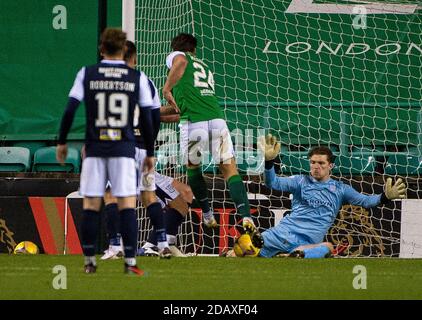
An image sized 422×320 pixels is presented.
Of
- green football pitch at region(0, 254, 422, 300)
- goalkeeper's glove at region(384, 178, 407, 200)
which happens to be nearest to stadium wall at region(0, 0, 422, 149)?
goalkeeper's glove at region(384, 178, 407, 200)

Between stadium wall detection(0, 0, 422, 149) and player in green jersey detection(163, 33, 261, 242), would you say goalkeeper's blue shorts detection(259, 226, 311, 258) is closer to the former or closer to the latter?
player in green jersey detection(163, 33, 261, 242)

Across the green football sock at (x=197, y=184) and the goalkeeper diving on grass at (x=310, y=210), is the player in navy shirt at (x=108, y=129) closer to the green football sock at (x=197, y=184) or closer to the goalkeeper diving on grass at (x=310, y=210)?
the green football sock at (x=197, y=184)

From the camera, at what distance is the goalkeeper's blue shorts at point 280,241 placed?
416 inches

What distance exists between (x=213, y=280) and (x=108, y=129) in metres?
1.22

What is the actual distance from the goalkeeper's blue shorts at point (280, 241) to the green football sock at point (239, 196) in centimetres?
65

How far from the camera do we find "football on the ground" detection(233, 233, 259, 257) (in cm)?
1026

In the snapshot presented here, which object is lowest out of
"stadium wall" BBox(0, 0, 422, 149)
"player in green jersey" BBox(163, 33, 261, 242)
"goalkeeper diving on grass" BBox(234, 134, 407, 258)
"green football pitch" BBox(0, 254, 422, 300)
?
"green football pitch" BBox(0, 254, 422, 300)

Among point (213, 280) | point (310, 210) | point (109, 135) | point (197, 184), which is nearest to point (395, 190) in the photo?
point (310, 210)

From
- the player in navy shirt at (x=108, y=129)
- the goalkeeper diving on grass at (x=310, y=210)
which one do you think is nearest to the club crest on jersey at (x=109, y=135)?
the player in navy shirt at (x=108, y=129)

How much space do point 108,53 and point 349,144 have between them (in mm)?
6993

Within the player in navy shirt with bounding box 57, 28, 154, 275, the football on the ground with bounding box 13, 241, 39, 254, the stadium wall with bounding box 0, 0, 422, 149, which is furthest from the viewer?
the stadium wall with bounding box 0, 0, 422, 149

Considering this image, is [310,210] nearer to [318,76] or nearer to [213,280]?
[213,280]

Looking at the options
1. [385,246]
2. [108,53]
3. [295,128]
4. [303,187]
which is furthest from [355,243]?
[108,53]

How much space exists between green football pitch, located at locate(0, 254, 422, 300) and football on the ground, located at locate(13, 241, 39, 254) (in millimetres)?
2092
